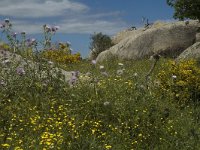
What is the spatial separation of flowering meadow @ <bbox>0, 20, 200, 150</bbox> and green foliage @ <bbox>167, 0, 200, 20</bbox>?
860cm

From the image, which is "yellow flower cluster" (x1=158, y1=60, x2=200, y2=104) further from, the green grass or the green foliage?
the green foliage

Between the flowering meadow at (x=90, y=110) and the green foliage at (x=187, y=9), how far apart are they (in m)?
8.60

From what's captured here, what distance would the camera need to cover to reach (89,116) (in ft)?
35.8

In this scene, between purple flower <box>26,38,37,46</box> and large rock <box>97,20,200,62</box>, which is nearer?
purple flower <box>26,38,37,46</box>

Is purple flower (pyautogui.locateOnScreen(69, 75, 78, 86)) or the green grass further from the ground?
purple flower (pyautogui.locateOnScreen(69, 75, 78, 86))

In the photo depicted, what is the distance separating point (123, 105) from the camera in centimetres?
1109

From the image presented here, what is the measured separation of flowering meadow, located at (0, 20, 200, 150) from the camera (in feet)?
30.3

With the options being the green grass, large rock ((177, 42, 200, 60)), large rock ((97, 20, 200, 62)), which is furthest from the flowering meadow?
large rock ((97, 20, 200, 62))

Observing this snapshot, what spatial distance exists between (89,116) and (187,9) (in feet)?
44.2

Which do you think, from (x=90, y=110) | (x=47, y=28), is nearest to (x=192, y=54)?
(x=47, y=28)

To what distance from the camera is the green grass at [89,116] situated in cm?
913

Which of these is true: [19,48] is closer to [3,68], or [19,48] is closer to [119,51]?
[3,68]

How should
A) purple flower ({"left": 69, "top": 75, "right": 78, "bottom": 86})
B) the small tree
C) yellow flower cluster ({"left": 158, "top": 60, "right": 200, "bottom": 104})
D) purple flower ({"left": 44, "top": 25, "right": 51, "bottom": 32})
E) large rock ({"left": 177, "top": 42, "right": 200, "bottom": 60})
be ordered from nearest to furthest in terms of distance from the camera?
purple flower ({"left": 69, "top": 75, "right": 78, "bottom": 86}) → yellow flower cluster ({"left": 158, "top": 60, "right": 200, "bottom": 104}) → purple flower ({"left": 44, "top": 25, "right": 51, "bottom": 32}) → large rock ({"left": 177, "top": 42, "right": 200, "bottom": 60}) → the small tree

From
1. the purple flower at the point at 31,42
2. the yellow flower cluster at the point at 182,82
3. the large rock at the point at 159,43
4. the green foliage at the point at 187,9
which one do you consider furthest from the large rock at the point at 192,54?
the purple flower at the point at 31,42
